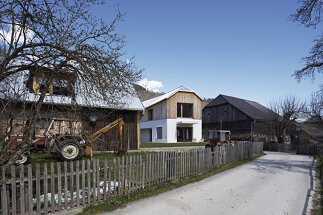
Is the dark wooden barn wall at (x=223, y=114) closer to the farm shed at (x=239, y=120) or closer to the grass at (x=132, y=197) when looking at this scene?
the farm shed at (x=239, y=120)

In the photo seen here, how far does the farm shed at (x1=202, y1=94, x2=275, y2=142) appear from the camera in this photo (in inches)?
1222

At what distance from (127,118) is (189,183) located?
10073 millimetres

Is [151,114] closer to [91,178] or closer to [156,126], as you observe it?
[156,126]

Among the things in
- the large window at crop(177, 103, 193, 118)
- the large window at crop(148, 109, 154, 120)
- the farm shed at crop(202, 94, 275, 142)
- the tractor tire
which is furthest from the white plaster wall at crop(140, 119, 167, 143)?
the tractor tire

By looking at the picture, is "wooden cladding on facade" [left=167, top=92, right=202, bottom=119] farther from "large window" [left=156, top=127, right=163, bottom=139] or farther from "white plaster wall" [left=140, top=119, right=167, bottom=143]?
"large window" [left=156, top=127, right=163, bottom=139]

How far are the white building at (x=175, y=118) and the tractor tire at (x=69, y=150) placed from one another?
66.1ft

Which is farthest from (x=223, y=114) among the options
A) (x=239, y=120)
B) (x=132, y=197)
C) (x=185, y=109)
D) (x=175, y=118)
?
(x=132, y=197)

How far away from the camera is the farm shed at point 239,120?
31031 mm

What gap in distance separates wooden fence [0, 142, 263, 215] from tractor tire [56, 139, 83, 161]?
2217 millimetres

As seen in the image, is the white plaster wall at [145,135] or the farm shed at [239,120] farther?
the white plaster wall at [145,135]

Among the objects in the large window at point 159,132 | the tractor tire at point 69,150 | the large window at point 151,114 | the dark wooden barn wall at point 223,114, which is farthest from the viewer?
the large window at point 151,114

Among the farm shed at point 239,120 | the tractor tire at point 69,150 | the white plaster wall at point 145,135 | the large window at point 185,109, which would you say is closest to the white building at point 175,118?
the large window at point 185,109

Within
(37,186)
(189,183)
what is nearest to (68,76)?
(37,186)

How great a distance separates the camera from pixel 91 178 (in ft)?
26.8
